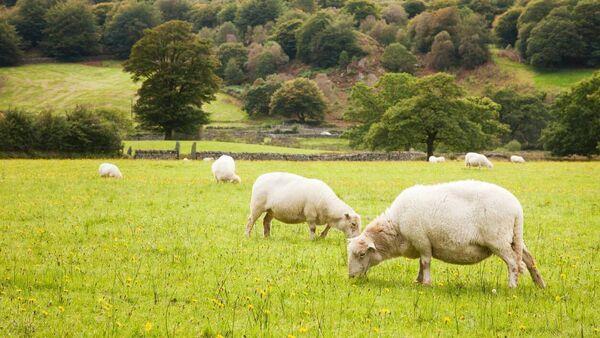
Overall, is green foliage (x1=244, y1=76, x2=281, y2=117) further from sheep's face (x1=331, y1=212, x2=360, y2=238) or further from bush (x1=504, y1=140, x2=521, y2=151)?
sheep's face (x1=331, y1=212, x2=360, y2=238)

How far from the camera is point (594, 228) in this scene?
51.2 ft

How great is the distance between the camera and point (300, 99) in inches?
4210

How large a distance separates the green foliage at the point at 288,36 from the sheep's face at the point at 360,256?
157m

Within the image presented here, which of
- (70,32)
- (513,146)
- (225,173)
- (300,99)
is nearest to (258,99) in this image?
(300,99)

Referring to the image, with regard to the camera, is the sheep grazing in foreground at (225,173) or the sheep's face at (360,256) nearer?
the sheep's face at (360,256)

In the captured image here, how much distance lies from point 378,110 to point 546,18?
81.9 m

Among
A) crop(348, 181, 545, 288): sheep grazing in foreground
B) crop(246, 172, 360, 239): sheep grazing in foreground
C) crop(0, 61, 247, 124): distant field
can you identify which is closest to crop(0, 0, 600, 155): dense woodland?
crop(0, 61, 247, 124): distant field

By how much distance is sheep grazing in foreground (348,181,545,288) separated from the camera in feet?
29.0

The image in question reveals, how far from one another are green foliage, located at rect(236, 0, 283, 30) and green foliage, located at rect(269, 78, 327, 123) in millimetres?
95328

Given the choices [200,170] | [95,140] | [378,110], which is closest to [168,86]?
[95,140]

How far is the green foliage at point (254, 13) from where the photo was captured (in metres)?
195

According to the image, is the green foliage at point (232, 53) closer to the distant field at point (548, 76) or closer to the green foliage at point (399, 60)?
the green foliage at point (399, 60)

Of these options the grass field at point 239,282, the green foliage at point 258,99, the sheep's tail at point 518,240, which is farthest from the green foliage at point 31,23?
the sheep's tail at point 518,240

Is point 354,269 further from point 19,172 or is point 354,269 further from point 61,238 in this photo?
point 19,172
